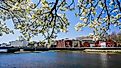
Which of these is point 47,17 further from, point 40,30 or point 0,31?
point 0,31

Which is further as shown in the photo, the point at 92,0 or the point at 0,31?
the point at 0,31

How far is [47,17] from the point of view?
8594 millimetres

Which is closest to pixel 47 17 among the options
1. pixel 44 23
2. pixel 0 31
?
pixel 44 23

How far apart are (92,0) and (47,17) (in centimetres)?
139

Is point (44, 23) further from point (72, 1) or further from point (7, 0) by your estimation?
point (7, 0)

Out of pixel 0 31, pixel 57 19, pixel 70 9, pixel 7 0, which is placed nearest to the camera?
pixel 57 19

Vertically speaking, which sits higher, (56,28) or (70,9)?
(70,9)

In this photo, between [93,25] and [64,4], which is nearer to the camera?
[64,4]

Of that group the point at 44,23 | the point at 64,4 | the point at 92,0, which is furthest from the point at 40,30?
the point at 92,0

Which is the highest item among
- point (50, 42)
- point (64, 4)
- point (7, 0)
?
point (7, 0)

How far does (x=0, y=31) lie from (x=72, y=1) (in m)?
6.27

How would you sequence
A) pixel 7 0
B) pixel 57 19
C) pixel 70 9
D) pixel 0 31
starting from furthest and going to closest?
pixel 0 31 < pixel 7 0 < pixel 70 9 < pixel 57 19

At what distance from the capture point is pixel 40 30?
28.9ft

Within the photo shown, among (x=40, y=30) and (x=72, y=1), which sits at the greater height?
(x=72, y=1)
